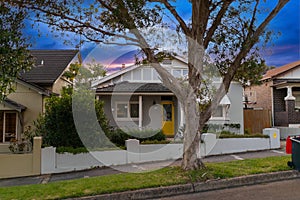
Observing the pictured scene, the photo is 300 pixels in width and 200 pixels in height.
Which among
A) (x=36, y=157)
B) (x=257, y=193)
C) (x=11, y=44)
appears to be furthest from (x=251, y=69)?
(x=36, y=157)

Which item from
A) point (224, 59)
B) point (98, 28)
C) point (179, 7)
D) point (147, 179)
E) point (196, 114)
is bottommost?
point (147, 179)

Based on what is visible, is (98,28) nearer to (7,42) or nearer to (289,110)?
(7,42)

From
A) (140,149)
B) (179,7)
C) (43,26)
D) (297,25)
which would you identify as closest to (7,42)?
(43,26)

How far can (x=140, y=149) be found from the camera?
35.9 feet

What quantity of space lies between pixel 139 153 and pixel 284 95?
13292 mm

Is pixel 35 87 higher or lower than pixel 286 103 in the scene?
higher

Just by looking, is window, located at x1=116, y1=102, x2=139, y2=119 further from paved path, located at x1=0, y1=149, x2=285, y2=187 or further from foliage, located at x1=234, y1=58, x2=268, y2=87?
foliage, located at x1=234, y1=58, x2=268, y2=87

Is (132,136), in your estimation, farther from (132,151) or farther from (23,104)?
(23,104)

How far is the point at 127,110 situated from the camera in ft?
60.5

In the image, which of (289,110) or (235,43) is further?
(289,110)

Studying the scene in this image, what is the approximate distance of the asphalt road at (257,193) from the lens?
5.86 meters

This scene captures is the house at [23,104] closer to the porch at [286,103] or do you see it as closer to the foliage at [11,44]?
the foliage at [11,44]

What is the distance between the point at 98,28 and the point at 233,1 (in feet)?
13.4

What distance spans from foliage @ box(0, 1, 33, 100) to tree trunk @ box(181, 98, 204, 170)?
194 inches
